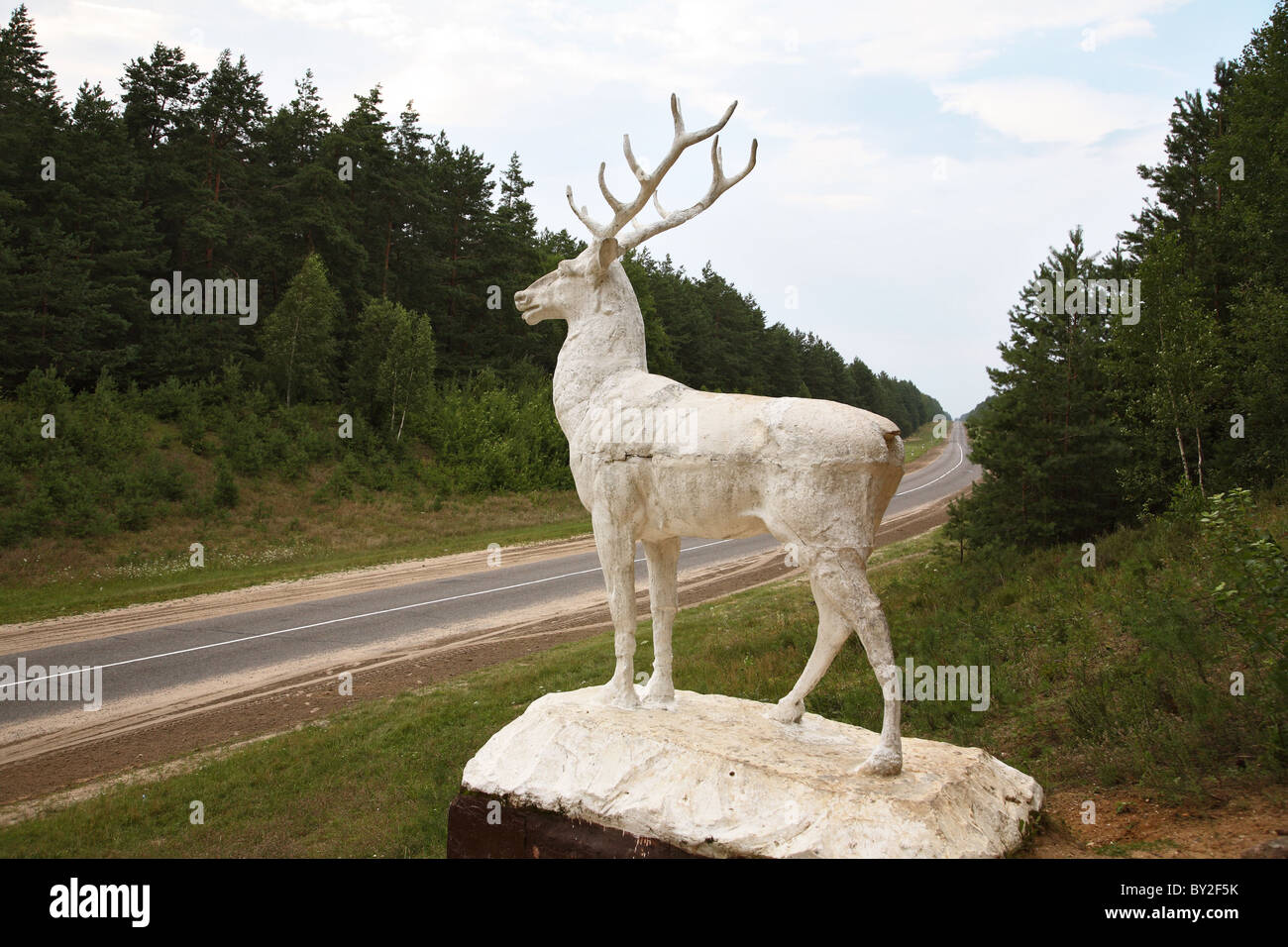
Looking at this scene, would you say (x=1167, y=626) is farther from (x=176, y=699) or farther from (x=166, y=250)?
(x=166, y=250)

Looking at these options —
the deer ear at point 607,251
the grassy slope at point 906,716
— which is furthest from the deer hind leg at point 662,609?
the grassy slope at point 906,716

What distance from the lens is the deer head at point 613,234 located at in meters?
5.98

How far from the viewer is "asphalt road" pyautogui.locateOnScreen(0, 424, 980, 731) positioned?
36.9 ft

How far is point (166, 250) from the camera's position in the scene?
25.9m

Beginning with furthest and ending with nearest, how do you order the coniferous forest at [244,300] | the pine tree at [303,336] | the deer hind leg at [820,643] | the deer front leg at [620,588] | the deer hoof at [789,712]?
the pine tree at [303,336] → the coniferous forest at [244,300] → the deer hoof at [789,712] → the deer front leg at [620,588] → the deer hind leg at [820,643]

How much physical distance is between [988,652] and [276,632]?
1043 centimetres

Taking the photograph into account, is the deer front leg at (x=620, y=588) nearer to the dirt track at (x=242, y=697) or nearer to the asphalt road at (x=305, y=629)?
the dirt track at (x=242, y=697)

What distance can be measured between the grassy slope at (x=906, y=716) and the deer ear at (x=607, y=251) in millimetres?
4763

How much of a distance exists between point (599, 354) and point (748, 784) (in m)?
3.20

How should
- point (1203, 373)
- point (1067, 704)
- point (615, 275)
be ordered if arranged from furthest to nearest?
point (1203, 373) < point (1067, 704) < point (615, 275)

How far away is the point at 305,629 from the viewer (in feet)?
44.3

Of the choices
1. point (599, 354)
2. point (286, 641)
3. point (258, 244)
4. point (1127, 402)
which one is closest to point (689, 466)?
point (599, 354)

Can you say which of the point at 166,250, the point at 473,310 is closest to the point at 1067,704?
the point at 166,250

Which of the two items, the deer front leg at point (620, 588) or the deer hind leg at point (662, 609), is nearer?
the deer front leg at point (620, 588)
